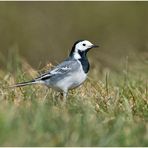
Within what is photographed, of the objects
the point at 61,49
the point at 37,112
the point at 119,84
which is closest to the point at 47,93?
the point at 119,84

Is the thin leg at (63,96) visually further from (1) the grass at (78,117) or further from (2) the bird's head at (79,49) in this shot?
(2) the bird's head at (79,49)

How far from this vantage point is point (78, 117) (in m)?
6.07

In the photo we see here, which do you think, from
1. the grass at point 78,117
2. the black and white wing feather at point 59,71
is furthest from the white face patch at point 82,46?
the grass at point 78,117

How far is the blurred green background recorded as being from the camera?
17.1 metres

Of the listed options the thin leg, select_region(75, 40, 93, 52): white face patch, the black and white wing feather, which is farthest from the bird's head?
the thin leg

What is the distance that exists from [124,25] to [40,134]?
42.9ft

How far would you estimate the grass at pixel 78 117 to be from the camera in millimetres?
5591

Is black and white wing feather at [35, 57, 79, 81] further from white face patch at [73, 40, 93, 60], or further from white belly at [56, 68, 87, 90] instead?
white face patch at [73, 40, 93, 60]

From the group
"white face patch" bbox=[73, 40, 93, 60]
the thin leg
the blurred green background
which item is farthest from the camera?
the blurred green background

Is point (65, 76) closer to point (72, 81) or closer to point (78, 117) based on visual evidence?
point (72, 81)

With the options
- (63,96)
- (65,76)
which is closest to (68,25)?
(65,76)

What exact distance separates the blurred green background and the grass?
29.3 feet

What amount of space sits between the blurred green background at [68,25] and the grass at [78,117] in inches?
351

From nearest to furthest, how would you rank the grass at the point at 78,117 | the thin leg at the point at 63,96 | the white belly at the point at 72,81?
the grass at the point at 78,117
the thin leg at the point at 63,96
the white belly at the point at 72,81
